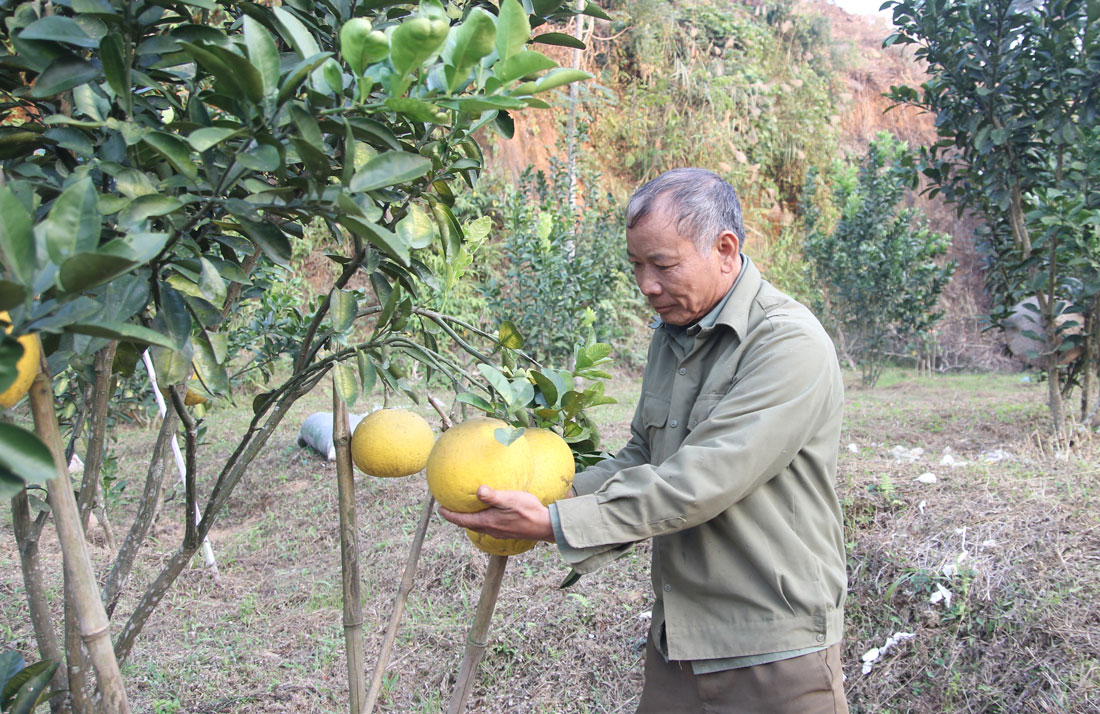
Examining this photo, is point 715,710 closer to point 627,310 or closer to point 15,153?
point 15,153

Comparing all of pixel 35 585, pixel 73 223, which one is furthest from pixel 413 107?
pixel 35 585

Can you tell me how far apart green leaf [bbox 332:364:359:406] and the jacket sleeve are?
1.10ft

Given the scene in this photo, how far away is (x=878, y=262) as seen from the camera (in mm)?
7992

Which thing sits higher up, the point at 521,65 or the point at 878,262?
the point at 521,65

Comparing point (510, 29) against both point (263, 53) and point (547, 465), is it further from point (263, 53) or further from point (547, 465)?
point (547, 465)

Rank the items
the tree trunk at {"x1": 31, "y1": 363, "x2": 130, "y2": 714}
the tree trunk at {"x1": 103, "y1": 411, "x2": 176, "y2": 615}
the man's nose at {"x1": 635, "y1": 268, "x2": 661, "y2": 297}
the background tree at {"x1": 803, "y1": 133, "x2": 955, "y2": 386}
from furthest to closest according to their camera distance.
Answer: the background tree at {"x1": 803, "y1": 133, "x2": 955, "y2": 386}
the man's nose at {"x1": 635, "y1": 268, "x2": 661, "y2": 297}
the tree trunk at {"x1": 103, "y1": 411, "x2": 176, "y2": 615}
the tree trunk at {"x1": 31, "y1": 363, "x2": 130, "y2": 714}

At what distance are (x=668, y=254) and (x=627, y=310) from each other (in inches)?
372

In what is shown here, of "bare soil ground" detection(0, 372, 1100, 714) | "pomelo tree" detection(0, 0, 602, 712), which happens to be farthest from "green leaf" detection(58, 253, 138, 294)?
"bare soil ground" detection(0, 372, 1100, 714)

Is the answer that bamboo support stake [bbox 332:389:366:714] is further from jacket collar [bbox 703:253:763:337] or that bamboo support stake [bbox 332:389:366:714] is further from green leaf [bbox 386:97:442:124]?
jacket collar [bbox 703:253:763:337]

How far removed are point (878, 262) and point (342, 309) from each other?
7.82 meters

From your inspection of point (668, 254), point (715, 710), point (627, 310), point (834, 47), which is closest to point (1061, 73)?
point (668, 254)

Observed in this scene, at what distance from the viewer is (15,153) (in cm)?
95

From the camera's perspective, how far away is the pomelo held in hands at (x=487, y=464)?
1034mm

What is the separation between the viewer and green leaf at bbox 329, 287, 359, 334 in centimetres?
113
